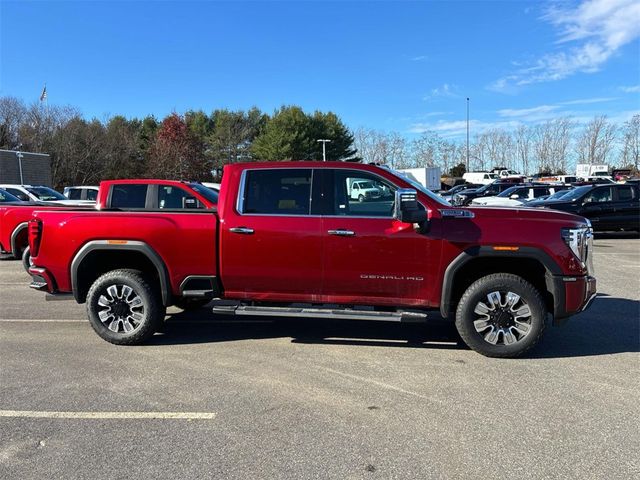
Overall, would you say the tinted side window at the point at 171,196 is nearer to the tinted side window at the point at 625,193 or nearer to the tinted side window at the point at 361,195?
the tinted side window at the point at 361,195

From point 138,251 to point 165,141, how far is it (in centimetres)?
5314

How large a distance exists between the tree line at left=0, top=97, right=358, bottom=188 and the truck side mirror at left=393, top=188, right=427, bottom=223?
4902 centimetres

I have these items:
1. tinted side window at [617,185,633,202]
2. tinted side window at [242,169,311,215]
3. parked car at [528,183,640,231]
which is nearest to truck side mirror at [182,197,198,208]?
tinted side window at [242,169,311,215]

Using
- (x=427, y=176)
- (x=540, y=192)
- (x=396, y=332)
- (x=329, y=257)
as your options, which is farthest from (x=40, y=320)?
(x=427, y=176)

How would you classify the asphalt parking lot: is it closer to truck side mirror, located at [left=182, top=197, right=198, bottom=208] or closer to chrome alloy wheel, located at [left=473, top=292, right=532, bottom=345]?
chrome alloy wheel, located at [left=473, top=292, right=532, bottom=345]

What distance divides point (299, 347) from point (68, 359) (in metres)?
2.40

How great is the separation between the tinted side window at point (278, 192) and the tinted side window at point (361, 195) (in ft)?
1.10

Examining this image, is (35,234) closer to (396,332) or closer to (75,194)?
(396,332)

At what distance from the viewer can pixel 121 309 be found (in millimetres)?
5684

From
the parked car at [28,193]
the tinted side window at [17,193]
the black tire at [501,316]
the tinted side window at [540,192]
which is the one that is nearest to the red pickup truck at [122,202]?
the black tire at [501,316]

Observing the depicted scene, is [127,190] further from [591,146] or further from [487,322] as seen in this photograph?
[591,146]

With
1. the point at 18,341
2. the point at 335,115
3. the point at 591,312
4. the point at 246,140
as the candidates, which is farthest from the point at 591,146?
the point at 18,341

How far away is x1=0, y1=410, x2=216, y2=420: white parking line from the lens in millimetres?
3891

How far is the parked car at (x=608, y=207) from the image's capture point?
16250 mm
